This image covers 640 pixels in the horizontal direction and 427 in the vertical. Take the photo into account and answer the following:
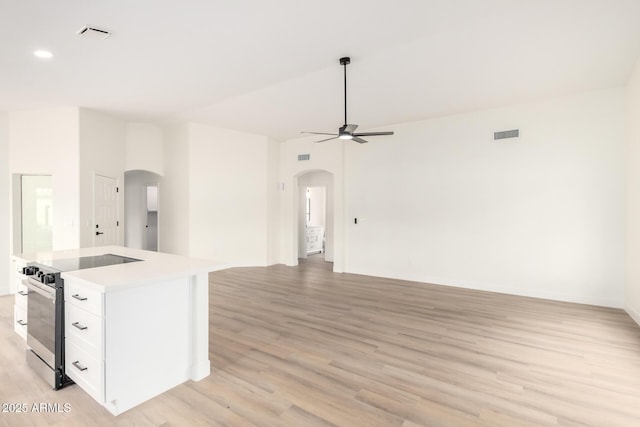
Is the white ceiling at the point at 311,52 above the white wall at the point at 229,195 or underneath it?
above

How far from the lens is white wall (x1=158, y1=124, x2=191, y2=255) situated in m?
6.75

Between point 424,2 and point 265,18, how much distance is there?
4.46ft

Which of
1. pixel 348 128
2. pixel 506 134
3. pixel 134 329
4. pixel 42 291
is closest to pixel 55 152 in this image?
pixel 42 291

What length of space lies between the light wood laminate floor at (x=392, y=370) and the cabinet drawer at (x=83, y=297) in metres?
0.69

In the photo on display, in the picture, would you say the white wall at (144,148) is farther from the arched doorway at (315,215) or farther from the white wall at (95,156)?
the arched doorway at (315,215)

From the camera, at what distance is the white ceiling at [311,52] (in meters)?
2.73

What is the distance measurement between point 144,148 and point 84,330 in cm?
549

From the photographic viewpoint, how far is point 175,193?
23.0 feet

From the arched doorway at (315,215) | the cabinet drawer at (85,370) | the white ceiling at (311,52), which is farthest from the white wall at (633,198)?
the cabinet drawer at (85,370)

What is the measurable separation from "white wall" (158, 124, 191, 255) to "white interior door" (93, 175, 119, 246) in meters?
1.10

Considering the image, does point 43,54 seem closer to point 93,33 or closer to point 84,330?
point 93,33

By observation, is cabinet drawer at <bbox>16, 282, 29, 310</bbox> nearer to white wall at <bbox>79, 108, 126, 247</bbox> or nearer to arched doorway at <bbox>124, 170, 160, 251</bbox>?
white wall at <bbox>79, 108, 126, 247</bbox>

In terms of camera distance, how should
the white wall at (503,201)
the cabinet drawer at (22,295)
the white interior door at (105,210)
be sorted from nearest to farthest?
1. the cabinet drawer at (22,295)
2. the white wall at (503,201)
3. the white interior door at (105,210)

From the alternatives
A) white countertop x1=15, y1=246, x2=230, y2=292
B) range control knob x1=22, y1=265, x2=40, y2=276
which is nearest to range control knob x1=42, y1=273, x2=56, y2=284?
white countertop x1=15, y1=246, x2=230, y2=292
